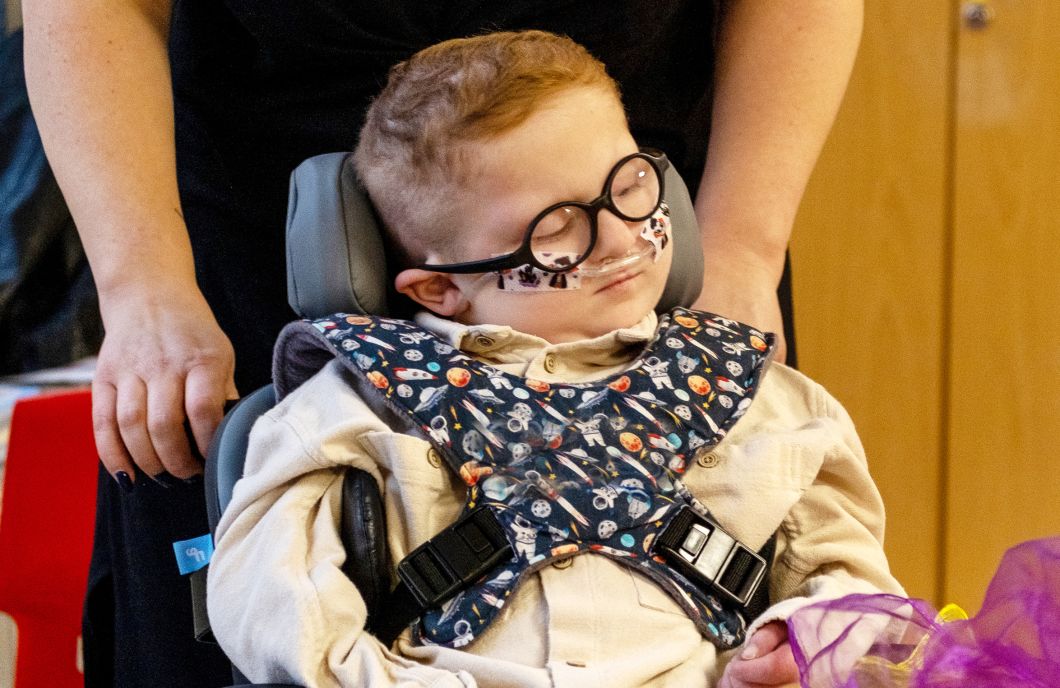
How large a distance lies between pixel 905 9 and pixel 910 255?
0.42m

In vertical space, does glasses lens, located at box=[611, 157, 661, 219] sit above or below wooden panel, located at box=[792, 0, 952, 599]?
above

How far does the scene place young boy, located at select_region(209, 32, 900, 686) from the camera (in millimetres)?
868

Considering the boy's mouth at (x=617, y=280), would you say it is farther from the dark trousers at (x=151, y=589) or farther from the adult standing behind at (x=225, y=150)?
the dark trousers at (x=151, y=589)

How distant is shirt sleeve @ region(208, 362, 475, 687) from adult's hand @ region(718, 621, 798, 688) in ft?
0.61

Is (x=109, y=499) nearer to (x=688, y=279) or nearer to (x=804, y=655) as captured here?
(x=688, y=279)

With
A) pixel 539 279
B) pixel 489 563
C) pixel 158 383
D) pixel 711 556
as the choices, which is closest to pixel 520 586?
pixel 489 563

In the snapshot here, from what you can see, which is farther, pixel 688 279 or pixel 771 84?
pixel 771 84

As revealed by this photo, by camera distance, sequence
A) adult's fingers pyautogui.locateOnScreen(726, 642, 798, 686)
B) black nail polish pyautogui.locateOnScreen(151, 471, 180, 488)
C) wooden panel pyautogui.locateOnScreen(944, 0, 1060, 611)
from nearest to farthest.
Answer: adult's fingers pyautogui.locateOnScreen(726, 642, 798, 686), black nail polish pyautogui.locateOnScreen(151, 471, 180, 488), wooden panel pyautogui.locateOnScreen(944, 0, 1060, 611)

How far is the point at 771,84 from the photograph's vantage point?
1279mm

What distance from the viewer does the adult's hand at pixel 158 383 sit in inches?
39.7

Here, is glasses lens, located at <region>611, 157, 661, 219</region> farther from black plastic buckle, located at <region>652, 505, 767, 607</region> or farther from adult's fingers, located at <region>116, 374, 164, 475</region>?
adult's fingers, located at <region>116, 374, 164, 475</region>

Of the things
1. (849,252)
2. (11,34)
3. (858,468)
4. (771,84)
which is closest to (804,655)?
(858,468)

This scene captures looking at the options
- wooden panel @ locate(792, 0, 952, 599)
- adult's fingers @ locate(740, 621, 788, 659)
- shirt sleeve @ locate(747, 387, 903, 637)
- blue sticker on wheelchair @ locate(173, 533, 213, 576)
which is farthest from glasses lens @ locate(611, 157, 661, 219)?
wooden panel @ locate(792, 0, 952, 599)

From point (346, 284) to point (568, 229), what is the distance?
193mm
